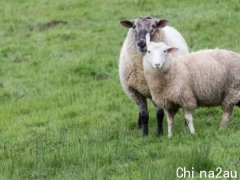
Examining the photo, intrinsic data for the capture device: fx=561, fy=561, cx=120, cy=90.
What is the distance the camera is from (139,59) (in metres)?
8.78

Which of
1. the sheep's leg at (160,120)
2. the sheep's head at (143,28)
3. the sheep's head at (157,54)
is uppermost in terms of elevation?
the sheep's head at (143,28)

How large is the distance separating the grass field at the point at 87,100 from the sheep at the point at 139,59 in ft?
1.20

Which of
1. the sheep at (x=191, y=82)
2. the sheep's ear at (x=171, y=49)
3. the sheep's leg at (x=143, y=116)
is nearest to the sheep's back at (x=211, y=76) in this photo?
the sheep at (x=191, y=82)

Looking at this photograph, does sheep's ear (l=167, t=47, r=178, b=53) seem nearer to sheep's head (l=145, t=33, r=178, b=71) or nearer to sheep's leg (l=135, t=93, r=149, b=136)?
sheep's head (l=145, t=33, r=178, b=71)

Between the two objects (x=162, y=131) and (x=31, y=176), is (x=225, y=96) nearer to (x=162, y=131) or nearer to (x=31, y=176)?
(x=162, y=131)

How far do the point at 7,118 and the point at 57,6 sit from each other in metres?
10.1

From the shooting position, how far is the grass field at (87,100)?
6508 mm

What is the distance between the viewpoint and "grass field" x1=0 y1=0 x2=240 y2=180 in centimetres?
651

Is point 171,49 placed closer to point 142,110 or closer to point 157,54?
point 157,54

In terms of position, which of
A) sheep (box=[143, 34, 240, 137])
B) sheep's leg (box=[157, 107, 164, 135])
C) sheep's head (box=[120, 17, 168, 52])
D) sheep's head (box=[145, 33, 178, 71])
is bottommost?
sheep's leg (box=[157, 107, 164, 135])

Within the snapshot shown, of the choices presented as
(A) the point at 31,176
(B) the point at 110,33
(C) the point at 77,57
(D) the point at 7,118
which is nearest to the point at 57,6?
(B) the point at 110,33

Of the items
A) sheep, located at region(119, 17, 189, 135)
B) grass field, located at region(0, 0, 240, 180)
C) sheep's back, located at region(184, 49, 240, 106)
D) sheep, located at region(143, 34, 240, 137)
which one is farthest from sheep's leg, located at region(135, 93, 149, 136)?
sheep's back, located at region(184, 49, 240, 106)

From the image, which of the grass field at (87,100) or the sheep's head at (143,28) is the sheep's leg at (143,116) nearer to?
the grass field at (87,100)

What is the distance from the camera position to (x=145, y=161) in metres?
6.59
